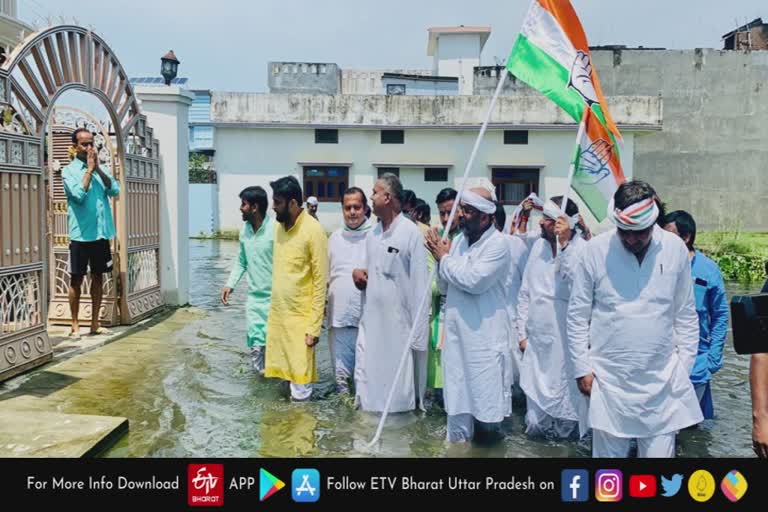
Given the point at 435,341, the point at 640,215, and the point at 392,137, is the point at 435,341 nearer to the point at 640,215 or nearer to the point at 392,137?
the point at 640,215

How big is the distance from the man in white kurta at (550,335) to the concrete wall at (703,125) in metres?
22.7

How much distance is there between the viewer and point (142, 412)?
17.1 feet

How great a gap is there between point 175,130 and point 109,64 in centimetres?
164

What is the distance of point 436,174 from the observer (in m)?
24.3

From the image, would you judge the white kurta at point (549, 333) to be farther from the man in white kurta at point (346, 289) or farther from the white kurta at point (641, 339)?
the man in white kurta at point (346, 289)

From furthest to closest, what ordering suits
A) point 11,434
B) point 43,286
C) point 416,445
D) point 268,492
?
point 43,286
point 416,445
point 11,434
point 268,492

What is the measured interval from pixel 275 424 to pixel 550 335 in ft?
6.66

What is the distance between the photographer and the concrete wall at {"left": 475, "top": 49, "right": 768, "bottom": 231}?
26.0m

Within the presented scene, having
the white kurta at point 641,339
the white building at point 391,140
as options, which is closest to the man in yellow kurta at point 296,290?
the white kurta at point 641,339

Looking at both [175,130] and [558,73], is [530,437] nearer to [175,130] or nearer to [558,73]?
[558,73]

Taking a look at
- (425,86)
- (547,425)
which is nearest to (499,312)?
(547,425)

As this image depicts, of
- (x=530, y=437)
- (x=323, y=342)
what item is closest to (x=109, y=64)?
(x=323, y=342)

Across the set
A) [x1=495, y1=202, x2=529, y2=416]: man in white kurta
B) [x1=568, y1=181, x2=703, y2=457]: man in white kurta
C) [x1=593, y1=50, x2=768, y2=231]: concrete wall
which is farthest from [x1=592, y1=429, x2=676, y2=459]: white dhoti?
[x1=593, y1=50, x2=768, y2=231]: concrete wall

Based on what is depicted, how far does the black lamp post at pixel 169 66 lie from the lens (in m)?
9.06
